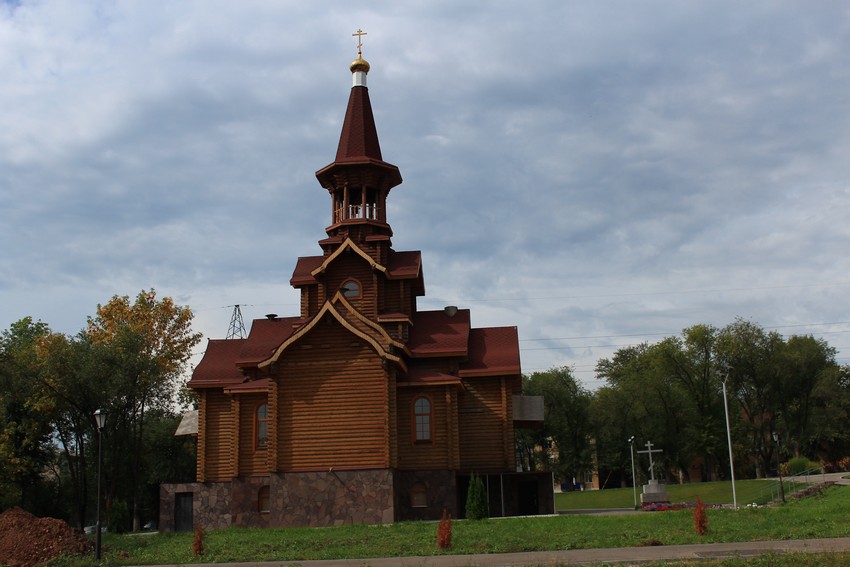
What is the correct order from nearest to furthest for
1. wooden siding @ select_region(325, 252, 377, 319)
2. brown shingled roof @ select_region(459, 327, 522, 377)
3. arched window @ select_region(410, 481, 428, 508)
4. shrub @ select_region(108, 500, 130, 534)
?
arched window @ select_region(410, 481, 428, 508)
brown shingled roof @ select_region(459, 327, 522, 377)
wooden siding @ select_region(325, 252, 377, 319)
shrub @ select_region(108, 500, 130, 534)

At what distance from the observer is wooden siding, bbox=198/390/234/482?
1364 inches

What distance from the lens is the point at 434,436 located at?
32.1 meters

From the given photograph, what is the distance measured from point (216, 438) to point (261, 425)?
9.09 ft

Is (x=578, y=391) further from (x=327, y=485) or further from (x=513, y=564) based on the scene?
(x=513, y=564)

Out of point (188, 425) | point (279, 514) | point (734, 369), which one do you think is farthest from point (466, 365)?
point (734, 369)

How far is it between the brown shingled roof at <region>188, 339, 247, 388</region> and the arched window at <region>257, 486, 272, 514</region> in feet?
15.8

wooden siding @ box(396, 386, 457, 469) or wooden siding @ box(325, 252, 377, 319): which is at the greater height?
wooden siding @ box(325, 252, 377, 319)

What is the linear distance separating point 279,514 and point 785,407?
4543cm

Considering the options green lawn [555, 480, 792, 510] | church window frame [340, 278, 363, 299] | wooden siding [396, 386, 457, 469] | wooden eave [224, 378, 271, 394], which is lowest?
green lawn [555, 480, 792, 510]

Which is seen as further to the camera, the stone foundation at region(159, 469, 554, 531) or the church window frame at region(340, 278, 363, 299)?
the church window frame at region(340, 278, 363, 299)

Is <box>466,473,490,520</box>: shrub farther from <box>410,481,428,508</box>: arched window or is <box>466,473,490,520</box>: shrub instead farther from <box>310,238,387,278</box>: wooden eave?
<box>310,238,387,278</box>: wooden eave

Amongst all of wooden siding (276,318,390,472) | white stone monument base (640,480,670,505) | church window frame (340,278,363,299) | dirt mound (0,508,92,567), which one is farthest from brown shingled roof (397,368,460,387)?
dirt mound (0,508,92,567)

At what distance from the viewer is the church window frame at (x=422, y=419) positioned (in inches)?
1262

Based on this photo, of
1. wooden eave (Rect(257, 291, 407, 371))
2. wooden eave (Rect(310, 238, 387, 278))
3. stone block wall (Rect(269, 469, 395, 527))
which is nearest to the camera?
stone block wall (Rect(269, 469, 395, 527))
